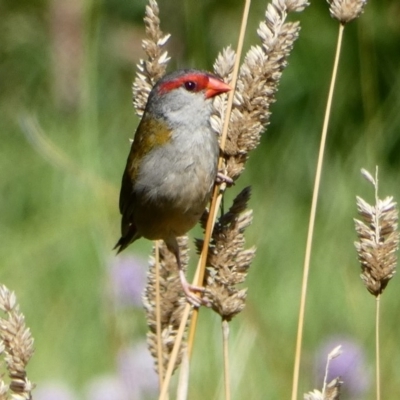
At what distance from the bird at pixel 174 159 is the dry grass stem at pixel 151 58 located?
0.21m

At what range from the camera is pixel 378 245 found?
261cm

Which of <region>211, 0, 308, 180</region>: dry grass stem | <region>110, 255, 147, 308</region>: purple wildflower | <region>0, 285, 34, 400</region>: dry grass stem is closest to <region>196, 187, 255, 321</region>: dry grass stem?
<region>211, 0, 308, 180</region>: dry grass stem

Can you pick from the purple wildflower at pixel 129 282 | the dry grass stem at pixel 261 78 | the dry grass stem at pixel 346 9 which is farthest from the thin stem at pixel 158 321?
the purple wildflower at pixel 129 282

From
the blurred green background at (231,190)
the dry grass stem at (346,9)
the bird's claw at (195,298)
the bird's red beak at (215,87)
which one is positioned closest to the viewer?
the dry grass stem at (346,9)

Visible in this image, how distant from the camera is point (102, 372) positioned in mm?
5469

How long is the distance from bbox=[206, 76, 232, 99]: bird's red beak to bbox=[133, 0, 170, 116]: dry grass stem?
181 millimetres

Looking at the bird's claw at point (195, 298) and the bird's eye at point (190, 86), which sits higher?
the bird's eye at point (190, 86)

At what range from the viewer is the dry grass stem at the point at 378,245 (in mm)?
2615

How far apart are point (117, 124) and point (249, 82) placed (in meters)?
5.22

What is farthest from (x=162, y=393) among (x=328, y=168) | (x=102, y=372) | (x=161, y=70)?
(x=328, y=168)

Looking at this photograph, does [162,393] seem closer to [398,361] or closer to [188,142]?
[188,142]

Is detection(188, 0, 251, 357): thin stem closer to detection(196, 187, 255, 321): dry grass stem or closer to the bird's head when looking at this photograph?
detection(196, 187, 255, 321): dry grass stem

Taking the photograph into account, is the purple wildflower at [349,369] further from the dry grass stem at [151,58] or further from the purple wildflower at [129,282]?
the dry grass stem at [151,58]

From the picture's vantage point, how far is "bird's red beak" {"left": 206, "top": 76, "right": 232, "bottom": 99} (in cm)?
305
